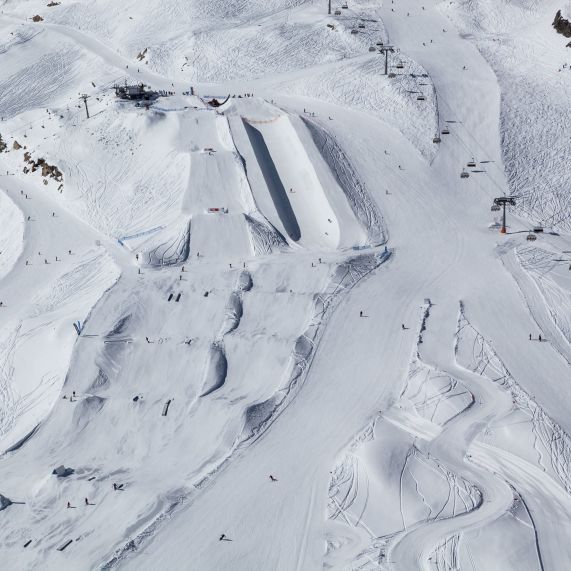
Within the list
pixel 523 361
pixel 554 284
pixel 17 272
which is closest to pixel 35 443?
pixel 17 272

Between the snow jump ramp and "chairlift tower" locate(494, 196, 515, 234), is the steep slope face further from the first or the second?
the snow jump ramp

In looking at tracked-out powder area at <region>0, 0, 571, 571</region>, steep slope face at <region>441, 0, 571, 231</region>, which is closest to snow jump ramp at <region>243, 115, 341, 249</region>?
tracked-out powder area at <region>0, 0, 571, 571</region>

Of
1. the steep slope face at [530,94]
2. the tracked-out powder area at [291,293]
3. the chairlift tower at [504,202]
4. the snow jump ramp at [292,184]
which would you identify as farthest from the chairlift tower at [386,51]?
the chairlift tower at [504,202]

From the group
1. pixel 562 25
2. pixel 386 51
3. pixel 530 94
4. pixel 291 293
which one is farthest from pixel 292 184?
pixel 562 25

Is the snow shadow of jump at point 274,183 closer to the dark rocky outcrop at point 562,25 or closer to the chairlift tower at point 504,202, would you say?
the chairlift tower at point 504,202

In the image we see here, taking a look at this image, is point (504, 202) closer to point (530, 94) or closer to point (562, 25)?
point (530, 94)

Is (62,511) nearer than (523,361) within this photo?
Yes

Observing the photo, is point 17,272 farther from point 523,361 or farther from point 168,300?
point 523,361
